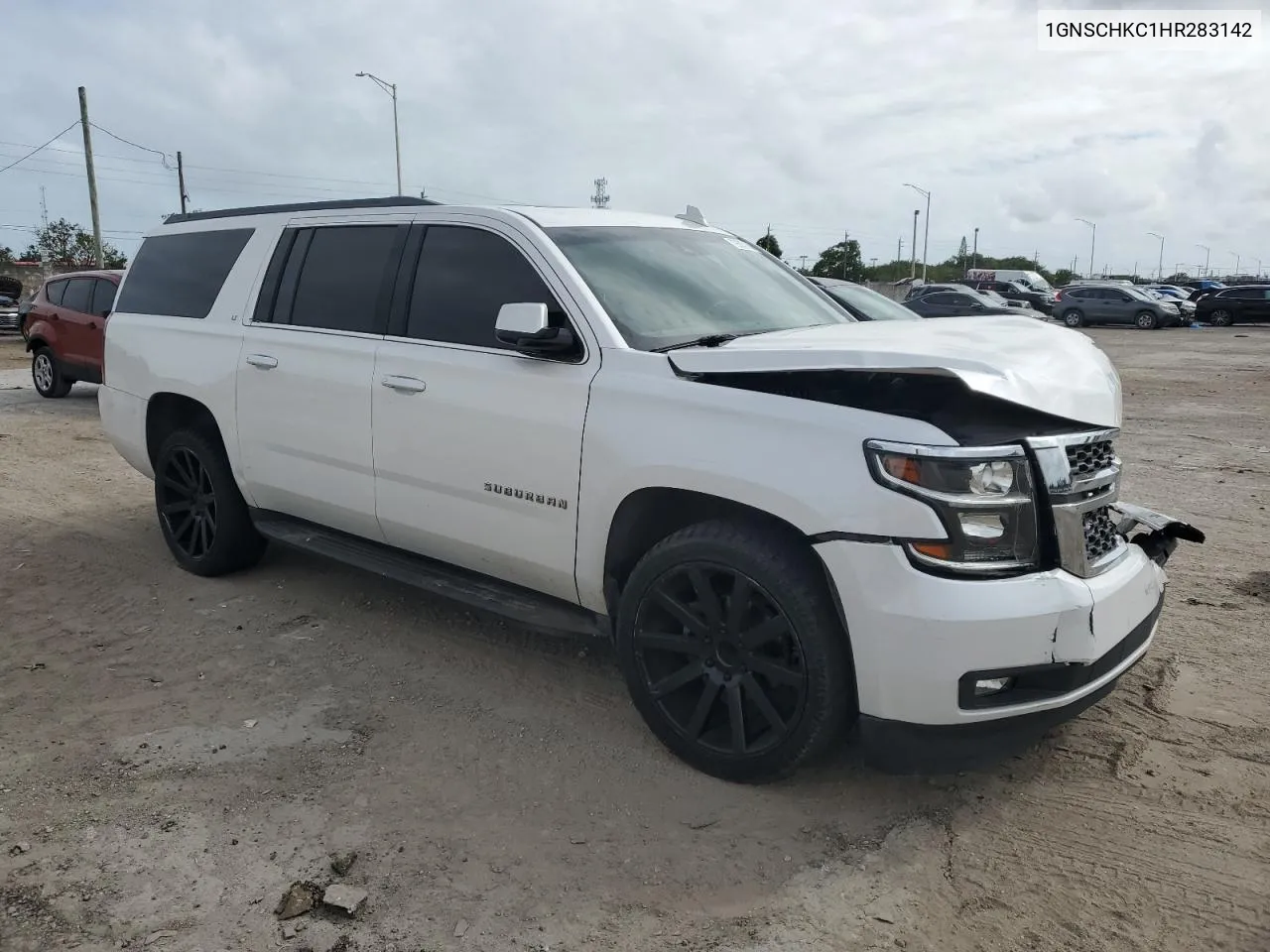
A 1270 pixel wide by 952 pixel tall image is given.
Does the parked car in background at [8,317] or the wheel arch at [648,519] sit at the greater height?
the parked car in background at [8,317]

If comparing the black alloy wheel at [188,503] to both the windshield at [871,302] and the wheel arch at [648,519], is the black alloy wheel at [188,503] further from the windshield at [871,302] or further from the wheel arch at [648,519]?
the windshield at [871,302]

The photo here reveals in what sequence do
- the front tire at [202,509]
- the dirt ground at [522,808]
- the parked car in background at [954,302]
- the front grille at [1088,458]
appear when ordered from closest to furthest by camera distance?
the dirt ground at [522,808] < the front grille at [1088,458] < the front tire at [202,509] < the parked car in background at [954,302]

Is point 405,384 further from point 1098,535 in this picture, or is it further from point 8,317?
point 8,317

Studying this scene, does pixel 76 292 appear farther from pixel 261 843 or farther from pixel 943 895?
pixel 943 895

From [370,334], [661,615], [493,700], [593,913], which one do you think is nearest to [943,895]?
[593,913]

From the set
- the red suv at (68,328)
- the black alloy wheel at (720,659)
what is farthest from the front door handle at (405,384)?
the red suv at (68,328)

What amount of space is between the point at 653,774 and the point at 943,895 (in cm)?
106

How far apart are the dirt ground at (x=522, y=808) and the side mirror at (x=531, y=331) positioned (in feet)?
4.79

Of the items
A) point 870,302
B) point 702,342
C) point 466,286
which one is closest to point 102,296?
point 870,302

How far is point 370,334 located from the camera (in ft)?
14.6

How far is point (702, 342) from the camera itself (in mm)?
3746

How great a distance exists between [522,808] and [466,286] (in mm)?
2110

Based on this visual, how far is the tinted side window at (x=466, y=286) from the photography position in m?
3.98

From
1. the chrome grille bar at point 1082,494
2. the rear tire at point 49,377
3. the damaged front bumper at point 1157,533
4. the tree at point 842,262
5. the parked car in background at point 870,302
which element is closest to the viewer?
the chrome grille bar at point 1082,494
